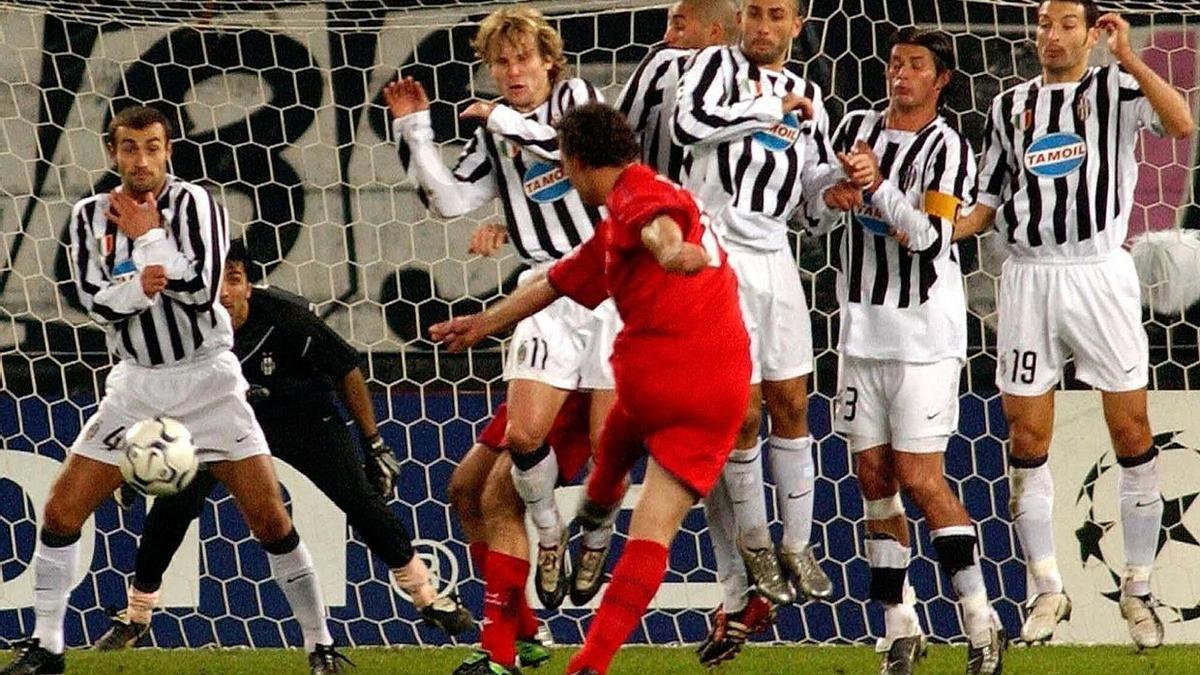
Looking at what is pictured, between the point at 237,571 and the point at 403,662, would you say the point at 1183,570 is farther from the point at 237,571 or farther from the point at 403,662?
the point at 237,571

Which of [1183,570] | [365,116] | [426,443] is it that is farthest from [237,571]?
[1183,570]

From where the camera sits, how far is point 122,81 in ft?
31.0

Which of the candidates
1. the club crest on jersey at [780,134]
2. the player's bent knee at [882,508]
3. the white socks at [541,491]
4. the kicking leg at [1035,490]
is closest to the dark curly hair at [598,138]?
the club crest on jersey at [780,134]

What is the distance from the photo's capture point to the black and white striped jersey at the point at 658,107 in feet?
24.3

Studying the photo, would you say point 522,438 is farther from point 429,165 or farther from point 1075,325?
point 1075,325

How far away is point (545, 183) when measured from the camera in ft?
24.3

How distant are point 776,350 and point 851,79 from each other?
197 centimetres

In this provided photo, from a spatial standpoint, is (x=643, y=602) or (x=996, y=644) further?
(x=996, y=644)

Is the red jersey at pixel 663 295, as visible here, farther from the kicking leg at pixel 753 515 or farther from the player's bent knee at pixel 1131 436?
the player's bent knee at pixel 1131 436

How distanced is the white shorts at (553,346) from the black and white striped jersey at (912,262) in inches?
37.1

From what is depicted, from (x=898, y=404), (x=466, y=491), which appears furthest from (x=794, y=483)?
(x=466, y=491)

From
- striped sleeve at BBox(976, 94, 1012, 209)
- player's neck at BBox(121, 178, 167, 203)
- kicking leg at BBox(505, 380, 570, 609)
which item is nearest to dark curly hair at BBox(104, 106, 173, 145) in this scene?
player's neck at BBox(121, 178, 167, 203)

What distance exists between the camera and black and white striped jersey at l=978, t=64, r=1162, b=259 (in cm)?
768

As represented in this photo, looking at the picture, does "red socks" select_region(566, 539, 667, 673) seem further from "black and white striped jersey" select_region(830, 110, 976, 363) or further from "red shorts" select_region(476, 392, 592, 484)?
"black and white striped jersey" select_region(830, 110, 976, 363)
